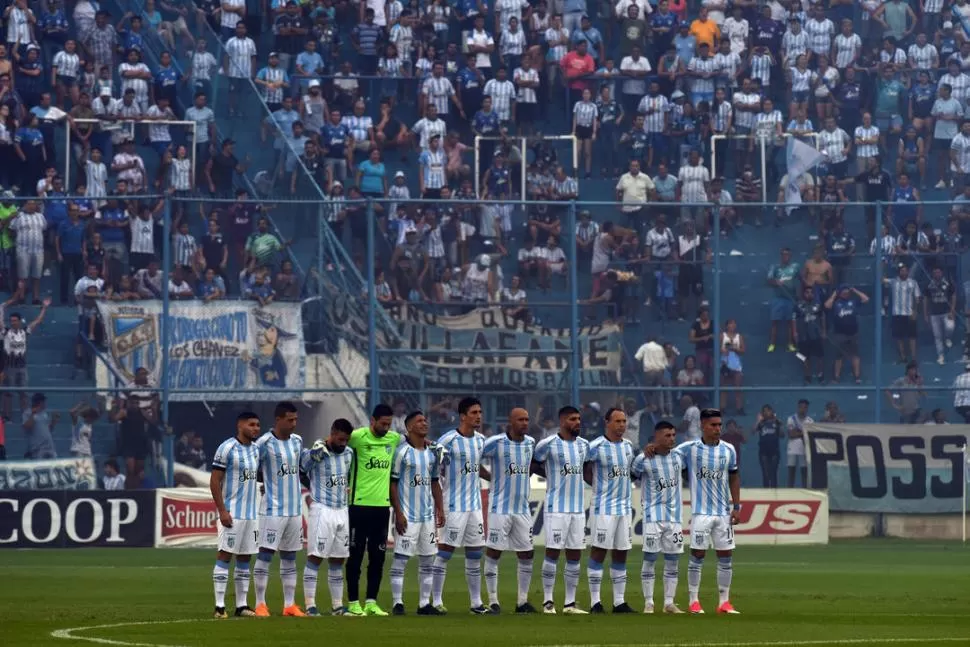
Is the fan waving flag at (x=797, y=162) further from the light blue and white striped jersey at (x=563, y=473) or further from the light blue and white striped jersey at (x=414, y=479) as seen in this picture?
the light blue and white striped jersey at (x=414, y=479)

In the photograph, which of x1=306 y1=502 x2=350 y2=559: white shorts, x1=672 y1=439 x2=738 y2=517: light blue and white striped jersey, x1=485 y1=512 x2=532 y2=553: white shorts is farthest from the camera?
x1=672 y1=439 x2=738 y2=517: light blue and white striped jersey

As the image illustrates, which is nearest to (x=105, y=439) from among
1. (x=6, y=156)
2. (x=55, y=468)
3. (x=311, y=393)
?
(x=55, y=468)

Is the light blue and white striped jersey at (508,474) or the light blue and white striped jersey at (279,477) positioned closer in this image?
the light blue and white striped jersey at (279,477)

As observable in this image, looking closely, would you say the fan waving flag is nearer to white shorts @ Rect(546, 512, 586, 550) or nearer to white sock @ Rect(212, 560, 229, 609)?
white shorts @ Rect(546, 512, 586, 550)

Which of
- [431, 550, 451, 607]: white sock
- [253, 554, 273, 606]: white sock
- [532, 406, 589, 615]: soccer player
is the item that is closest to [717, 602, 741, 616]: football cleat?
[532, 406, 589, 615]: soccer player

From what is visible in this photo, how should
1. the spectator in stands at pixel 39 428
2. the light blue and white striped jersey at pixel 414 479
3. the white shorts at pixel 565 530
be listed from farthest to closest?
the spectator in stands at pixel 39 428, the white shorts at pixel 565 530, the light blue and white striped jersey at pixel 414 479

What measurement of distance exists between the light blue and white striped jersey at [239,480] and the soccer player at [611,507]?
136 inches

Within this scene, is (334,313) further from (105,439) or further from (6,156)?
(6,156)

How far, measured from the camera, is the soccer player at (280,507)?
18156mm

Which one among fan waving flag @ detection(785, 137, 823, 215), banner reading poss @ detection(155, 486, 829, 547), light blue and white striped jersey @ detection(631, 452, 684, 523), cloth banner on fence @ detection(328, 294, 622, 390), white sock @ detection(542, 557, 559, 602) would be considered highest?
fan waving flag @ detection(785, 137, 823, 215)

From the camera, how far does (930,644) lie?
49.3ft

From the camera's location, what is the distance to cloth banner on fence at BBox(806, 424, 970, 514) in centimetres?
3075

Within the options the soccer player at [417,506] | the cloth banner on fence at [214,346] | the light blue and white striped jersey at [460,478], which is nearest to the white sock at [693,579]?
the light blue and white striped jersey at [460,478]

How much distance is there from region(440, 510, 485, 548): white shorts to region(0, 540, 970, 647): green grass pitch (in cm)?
73
